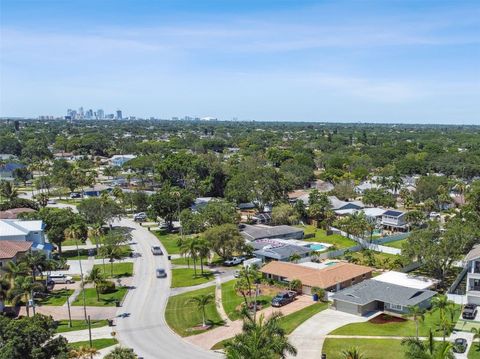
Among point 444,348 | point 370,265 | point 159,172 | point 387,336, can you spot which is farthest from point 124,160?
point 444,348

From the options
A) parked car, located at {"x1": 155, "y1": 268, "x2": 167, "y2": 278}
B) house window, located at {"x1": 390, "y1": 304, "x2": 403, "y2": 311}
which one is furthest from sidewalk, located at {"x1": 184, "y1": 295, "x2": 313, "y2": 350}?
parked car, located at {"x1": 155, "y1": 268, "x2": 167, "y2": 278}

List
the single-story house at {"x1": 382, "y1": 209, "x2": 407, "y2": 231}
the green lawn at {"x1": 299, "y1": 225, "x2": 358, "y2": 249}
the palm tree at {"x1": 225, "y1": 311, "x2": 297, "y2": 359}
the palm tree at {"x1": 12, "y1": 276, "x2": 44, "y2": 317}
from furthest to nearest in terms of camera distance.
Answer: the single-story house at {"x1": 382, "y1": 209, "x2": 407, "y2": 231} → the green lawn at {"x1": 299, "y1": 225, "x2": 358, "y2": 249} → the palm tree at {"x1": 12, "y1": 276, "x2": 44, "y2": 317} → the palm tree at {"x1": 225, "y1": 311, "x2": 297, "y2": 359}

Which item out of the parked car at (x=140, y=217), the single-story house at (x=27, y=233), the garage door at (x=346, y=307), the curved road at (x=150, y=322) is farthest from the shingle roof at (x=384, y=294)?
the parked car at (x=140, y=217)

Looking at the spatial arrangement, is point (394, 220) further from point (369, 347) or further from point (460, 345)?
point (369, 347)

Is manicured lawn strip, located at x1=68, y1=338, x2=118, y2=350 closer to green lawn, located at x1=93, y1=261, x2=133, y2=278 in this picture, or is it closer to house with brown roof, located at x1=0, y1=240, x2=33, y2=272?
house with brown roof, located at x1=0, y1=240, x2=33, y2=272

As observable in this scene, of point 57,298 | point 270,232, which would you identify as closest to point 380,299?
point 270,232

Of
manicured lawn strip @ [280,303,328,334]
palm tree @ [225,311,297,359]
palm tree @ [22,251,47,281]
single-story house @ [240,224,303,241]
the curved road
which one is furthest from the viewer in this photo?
single-story house @ [240,224,303,241]

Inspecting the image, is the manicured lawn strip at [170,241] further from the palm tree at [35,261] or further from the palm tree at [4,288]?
the palm tree at [4,288]
